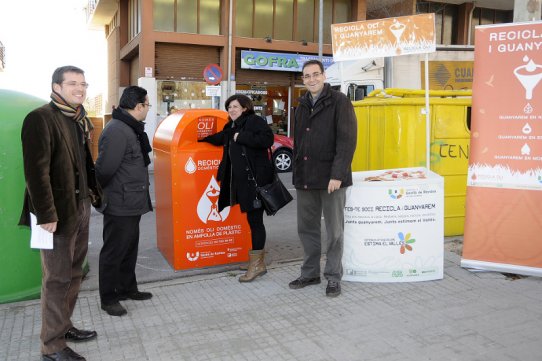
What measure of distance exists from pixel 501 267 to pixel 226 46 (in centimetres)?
1586

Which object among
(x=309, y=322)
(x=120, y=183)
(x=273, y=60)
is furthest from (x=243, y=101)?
(x=273, y=60)

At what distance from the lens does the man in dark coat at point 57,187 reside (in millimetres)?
2848

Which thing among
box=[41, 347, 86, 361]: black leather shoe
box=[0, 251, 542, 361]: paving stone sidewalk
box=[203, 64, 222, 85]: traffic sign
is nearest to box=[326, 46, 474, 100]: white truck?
box=[203, 64, 222, 85]: traffic sign

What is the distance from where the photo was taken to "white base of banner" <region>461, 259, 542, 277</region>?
4551 millimetres

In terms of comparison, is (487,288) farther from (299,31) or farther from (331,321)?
(299,31)

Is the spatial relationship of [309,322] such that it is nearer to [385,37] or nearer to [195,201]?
[195,201]

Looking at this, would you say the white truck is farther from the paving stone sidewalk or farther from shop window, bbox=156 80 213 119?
the paving stone sidewalk

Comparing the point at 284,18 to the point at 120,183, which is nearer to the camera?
the point at 120,183

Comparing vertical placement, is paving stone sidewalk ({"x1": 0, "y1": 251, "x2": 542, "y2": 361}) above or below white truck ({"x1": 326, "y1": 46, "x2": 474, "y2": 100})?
below

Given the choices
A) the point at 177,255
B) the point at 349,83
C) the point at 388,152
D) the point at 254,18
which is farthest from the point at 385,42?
the point at 254,18

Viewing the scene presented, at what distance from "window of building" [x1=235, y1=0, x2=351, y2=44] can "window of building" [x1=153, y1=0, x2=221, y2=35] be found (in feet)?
2.97

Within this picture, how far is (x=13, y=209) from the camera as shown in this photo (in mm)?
4047

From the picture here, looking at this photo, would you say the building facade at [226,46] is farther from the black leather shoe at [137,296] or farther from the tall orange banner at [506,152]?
the black leather shoe at [137,296]

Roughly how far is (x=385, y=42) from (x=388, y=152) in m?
1.25
